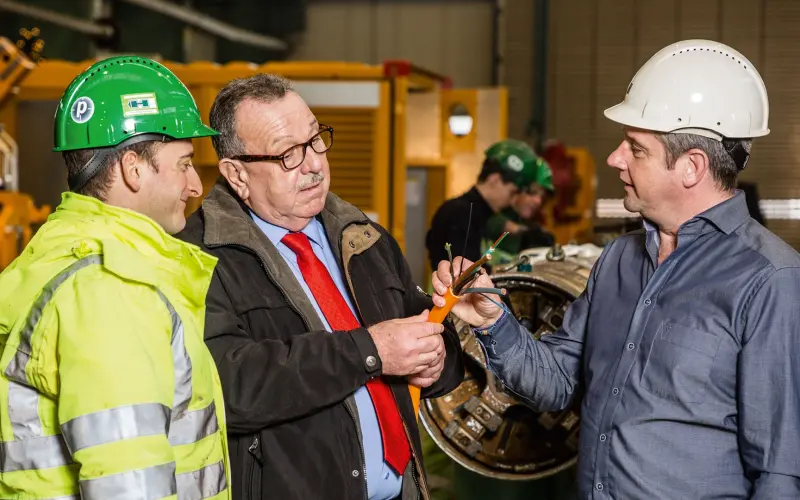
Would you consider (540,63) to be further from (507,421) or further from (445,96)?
(507,421)

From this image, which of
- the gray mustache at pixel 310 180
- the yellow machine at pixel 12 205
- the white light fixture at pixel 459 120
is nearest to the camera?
the gray mustache at pixel 310 180

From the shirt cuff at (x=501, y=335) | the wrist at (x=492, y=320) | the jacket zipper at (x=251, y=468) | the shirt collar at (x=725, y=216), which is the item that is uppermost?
the shirt collar at (x=725, y=216)

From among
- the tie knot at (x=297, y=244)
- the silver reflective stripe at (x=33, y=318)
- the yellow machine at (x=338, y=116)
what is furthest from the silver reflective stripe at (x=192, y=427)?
the yellow machine at (x=338, y=116)

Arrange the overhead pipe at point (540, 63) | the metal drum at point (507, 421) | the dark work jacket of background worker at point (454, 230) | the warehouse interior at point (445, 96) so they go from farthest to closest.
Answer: the overhead pipe at point (540, 63) → the dark work jacket of background worker at point (454, 230) → the warehouse interior at point (445, 96) → the metal drum at point (507, 421)

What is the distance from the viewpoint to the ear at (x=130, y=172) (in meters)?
1.88

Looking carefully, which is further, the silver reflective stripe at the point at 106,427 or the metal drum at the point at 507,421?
the metal drum at the point at 507,421

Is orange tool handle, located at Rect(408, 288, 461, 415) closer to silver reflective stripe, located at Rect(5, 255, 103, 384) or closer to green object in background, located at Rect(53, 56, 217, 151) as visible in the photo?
green object in background, located at Rect(53, 56, 217, 151)

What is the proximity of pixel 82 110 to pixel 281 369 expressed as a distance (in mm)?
689

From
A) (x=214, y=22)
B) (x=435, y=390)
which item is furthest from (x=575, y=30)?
(x=435, y=390)

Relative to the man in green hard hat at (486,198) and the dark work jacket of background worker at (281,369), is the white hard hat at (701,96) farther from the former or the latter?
the man in green hard hat at (486,198)

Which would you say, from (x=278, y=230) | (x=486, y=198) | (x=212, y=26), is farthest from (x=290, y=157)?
(x=212, y=26)

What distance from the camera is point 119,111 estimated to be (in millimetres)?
1895

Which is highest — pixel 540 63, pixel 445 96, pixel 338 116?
pixel 540 63

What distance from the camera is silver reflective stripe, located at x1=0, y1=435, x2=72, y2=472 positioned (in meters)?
1.73
